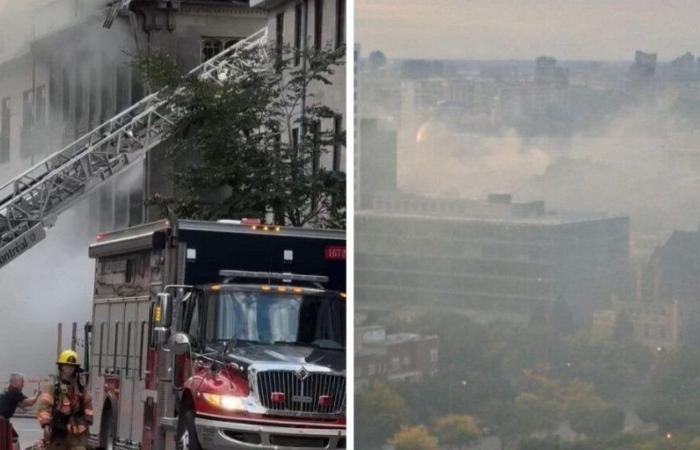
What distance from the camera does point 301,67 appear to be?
31.0 metres

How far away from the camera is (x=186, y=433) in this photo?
55.1 ft

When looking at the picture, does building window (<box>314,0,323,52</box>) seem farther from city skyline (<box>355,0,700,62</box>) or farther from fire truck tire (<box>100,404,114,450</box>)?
city skyline (<box>355,0,700,62</box>)

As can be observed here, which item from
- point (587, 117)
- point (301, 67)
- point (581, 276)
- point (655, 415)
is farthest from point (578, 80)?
point (301, 67)

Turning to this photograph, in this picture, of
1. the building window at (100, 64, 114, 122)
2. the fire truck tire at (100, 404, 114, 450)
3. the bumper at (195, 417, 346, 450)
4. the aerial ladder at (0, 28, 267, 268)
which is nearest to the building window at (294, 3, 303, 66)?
the aerial ladder at (0, 28, 267, 268)

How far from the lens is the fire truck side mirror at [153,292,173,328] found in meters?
16.7

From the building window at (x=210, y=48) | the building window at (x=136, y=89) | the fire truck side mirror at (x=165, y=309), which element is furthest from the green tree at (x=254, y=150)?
the building window at (x=210, y=48)

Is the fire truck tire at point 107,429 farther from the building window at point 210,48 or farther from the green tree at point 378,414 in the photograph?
the building window at point 210,48

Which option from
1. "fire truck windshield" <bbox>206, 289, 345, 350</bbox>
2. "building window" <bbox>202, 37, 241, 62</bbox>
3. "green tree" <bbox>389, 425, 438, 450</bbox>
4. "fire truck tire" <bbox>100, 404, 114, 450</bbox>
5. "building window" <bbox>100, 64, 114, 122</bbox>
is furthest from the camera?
"building window" <bbox>202, 37, 241, 62</bbox>

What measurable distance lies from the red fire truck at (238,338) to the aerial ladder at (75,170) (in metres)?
16.4

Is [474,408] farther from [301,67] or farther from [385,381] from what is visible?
[301,67]

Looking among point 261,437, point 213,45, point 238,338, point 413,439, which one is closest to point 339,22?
point 213,45

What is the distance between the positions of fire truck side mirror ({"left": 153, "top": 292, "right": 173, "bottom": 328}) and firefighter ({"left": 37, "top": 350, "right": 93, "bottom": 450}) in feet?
6.01

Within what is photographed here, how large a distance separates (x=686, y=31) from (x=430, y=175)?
122 centimetres

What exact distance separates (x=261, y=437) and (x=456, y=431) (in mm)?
9603
